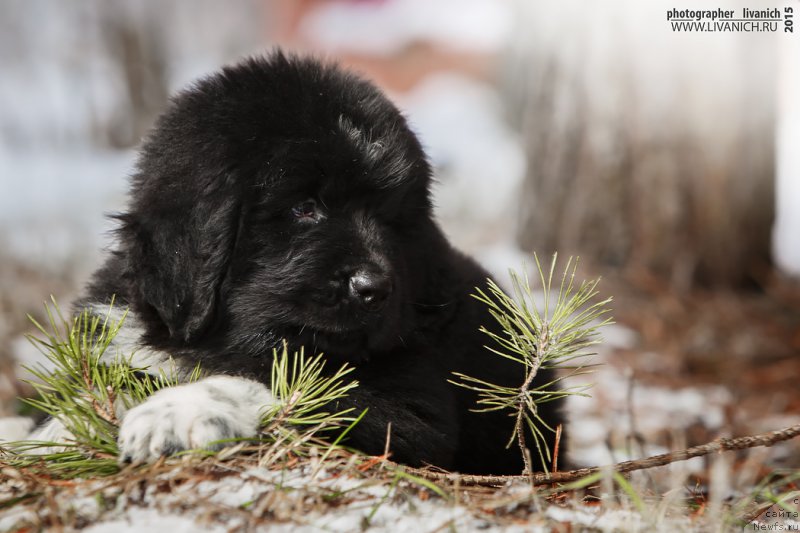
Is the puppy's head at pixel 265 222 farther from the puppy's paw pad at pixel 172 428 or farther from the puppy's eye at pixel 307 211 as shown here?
the puppy's paw pad at pixel 172 428

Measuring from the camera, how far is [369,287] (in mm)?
2682

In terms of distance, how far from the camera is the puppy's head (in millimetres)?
2691


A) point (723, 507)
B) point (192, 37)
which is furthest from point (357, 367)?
point (192, 37)

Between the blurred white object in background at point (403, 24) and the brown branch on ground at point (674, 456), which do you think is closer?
the brown branch on ground at point (674, 456)

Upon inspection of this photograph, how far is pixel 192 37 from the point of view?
9297 mm

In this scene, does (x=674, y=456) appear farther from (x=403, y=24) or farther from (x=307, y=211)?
(x=403, y=24)

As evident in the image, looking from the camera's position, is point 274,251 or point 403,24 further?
point 403,24

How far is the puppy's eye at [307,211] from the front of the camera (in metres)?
2.82

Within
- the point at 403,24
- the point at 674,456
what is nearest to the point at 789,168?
the point at 403,24

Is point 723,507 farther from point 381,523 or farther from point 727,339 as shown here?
point 727,339

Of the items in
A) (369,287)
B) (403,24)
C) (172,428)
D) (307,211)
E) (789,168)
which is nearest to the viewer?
(172,428)

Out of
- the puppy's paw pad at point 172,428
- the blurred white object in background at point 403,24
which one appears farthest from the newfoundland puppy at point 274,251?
the blurred white object in background at point 403,24

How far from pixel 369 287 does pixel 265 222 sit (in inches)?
18.2

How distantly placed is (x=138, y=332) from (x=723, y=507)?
6.90 feet
